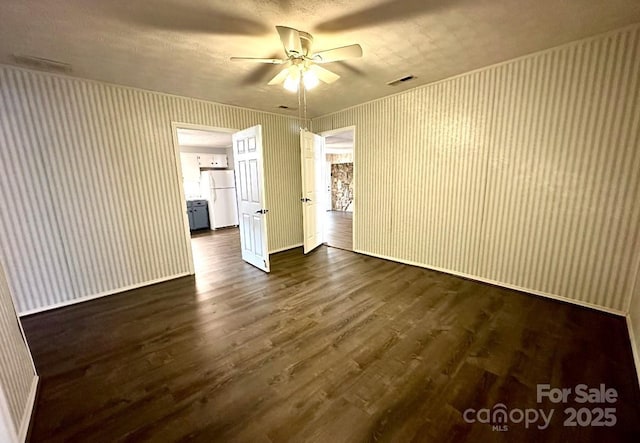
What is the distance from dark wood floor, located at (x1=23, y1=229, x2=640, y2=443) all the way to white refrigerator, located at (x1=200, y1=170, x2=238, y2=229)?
430 centimetres

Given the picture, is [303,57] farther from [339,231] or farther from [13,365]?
[339,231]

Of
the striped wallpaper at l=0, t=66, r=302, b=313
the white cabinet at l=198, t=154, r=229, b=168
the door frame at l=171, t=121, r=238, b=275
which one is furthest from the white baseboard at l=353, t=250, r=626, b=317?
the white cabinet at l=198, t=154, r=229, b=168

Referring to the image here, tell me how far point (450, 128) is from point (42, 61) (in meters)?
4.50

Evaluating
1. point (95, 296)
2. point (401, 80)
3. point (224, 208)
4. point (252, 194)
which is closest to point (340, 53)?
point (401, 80)

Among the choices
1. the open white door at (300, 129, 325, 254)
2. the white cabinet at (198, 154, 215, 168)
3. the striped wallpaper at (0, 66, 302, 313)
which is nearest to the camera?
the striped wallpaper at (0, 66, 302, 313)

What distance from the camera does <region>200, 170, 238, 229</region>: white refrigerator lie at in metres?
7.21

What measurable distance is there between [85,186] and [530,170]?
5.14 metres

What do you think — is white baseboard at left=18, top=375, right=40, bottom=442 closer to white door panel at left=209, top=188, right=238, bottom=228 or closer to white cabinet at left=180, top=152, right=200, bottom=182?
white door panel at left=209, top=188, right=238, bottom=228

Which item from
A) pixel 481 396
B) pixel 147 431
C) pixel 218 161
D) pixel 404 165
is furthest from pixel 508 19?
pixel 218 161

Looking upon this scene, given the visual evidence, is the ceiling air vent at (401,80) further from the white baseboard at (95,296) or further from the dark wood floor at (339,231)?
the white baseboard at (95,296)

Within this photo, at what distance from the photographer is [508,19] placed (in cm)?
203

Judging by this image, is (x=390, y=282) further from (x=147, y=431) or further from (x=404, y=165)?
(x=147, y=431)

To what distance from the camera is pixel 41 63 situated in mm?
2471

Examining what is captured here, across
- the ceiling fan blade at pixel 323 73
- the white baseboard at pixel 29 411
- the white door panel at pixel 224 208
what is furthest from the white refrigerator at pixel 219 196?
the white baseboard at pixel 29 411
